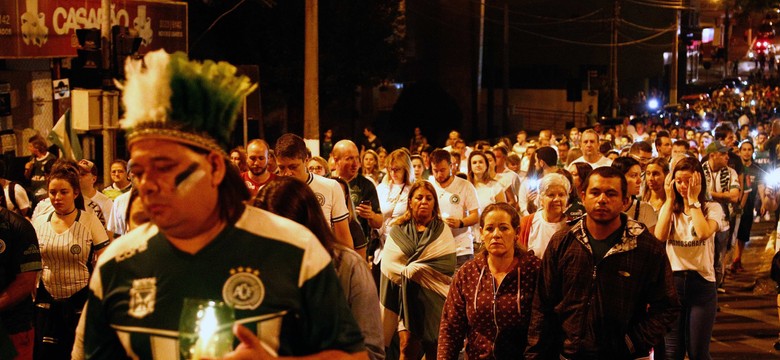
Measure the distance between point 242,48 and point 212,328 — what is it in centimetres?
3172

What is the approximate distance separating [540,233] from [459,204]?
2479mm

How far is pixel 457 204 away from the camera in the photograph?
10.6 metres

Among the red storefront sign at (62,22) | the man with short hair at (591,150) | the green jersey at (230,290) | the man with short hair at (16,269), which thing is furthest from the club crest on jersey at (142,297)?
the red storefront sign at (62,22)

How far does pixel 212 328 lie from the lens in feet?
9.73

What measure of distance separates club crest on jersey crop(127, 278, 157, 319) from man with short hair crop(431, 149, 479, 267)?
23.3 ft

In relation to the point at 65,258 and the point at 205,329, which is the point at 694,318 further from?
the point at 205,329

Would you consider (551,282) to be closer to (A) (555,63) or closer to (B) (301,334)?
(B) (301,334)

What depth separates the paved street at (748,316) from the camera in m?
10.5

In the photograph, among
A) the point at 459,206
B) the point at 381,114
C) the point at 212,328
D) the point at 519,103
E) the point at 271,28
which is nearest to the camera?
the point at 212,328

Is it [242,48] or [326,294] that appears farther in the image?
[242,48]

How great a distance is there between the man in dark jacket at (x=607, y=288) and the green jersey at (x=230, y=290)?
112 inches

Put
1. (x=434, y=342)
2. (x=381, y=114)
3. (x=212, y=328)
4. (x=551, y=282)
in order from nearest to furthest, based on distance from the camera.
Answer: (x=212, y=328), (x=551, y=282), (x=434, y=342), (x=381, y=114)

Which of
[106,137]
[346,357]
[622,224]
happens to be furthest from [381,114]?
[346,357]

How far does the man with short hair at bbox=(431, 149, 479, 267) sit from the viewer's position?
33.8 feet
